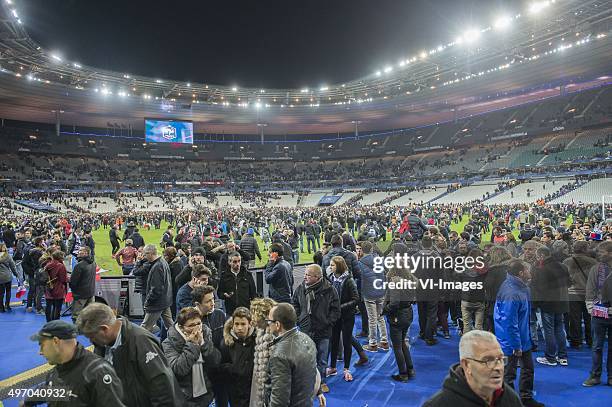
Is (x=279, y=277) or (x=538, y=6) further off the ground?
(x=538, y=6)

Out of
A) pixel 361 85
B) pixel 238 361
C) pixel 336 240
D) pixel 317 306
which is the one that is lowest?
pixel 238 361

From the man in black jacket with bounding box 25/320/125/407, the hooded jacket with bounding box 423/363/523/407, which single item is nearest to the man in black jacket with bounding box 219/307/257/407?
the man in black jacket with bounding box 25/320/125/407

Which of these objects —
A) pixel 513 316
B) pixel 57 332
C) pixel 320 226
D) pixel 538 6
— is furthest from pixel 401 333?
pixel 538 6

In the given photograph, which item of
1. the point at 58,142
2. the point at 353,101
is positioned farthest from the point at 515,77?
the point at 58,142

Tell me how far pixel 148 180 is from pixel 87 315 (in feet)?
201

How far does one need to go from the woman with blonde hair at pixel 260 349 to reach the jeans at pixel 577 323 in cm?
547

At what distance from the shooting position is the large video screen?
5500cm

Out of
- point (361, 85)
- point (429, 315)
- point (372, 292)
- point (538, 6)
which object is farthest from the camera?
point (361, 85)

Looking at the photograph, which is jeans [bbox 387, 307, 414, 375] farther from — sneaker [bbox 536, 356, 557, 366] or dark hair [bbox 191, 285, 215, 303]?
dark hair [bbox 191, 285, 215, 303]

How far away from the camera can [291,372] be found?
9.73ft

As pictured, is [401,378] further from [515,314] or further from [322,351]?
[515,314]

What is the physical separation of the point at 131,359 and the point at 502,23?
131 ft

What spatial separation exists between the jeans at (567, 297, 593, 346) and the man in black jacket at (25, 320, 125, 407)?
6725 millimetres

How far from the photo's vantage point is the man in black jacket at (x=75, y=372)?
2.23 meters
